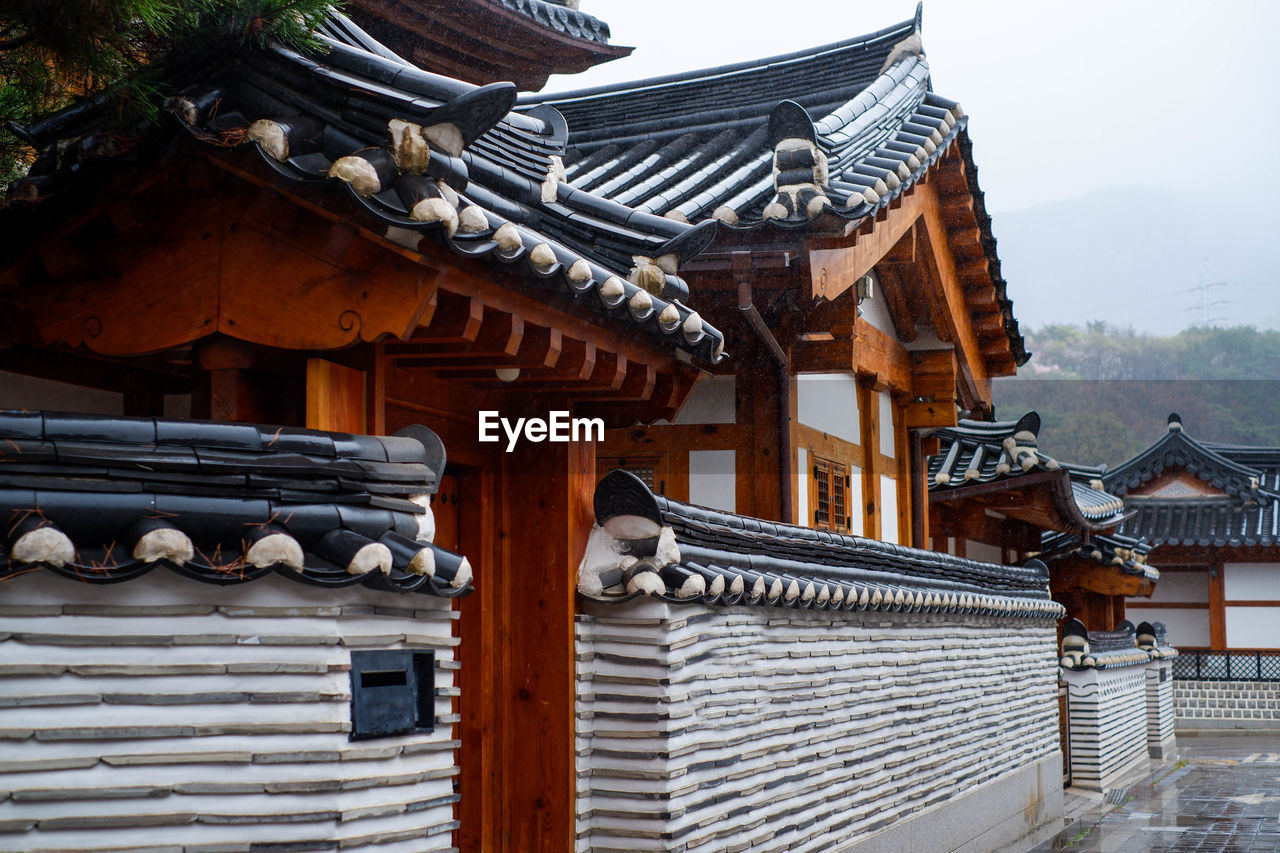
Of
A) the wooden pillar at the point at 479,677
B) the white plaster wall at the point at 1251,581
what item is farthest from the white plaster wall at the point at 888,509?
the white plaster wall at the point at 1251,581

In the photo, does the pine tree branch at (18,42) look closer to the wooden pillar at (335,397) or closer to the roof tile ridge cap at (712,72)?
the wooden pillar at (335,397)

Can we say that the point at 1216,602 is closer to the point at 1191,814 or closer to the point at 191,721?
the point at 1191,814

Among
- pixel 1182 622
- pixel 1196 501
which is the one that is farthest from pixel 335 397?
pixel 1196 501

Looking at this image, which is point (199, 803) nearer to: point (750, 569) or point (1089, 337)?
point (750, 569)

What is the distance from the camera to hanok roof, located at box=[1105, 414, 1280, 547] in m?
31.3

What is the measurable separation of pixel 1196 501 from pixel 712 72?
24250 millimetres

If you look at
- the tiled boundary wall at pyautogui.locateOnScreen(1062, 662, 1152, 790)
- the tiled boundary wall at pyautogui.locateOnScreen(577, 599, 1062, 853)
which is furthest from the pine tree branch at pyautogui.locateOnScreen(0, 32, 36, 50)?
the tiled boundary wall at pyautogui.locateOnScreen(1062, 662, 1152, 790)

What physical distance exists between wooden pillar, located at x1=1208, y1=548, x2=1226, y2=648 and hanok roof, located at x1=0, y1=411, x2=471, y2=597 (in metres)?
30.8

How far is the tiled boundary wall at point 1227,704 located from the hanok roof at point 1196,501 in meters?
3.41

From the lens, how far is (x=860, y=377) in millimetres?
12570

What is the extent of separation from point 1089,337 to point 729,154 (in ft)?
374

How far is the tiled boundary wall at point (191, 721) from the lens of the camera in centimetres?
380

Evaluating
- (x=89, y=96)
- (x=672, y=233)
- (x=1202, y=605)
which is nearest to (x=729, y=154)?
(x=672, y=233)

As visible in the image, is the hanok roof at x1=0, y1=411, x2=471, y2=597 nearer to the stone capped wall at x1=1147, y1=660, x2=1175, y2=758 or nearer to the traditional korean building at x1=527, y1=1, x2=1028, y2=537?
the traditional korean building at x1=527, y1=1, x2=1028, y2=537
